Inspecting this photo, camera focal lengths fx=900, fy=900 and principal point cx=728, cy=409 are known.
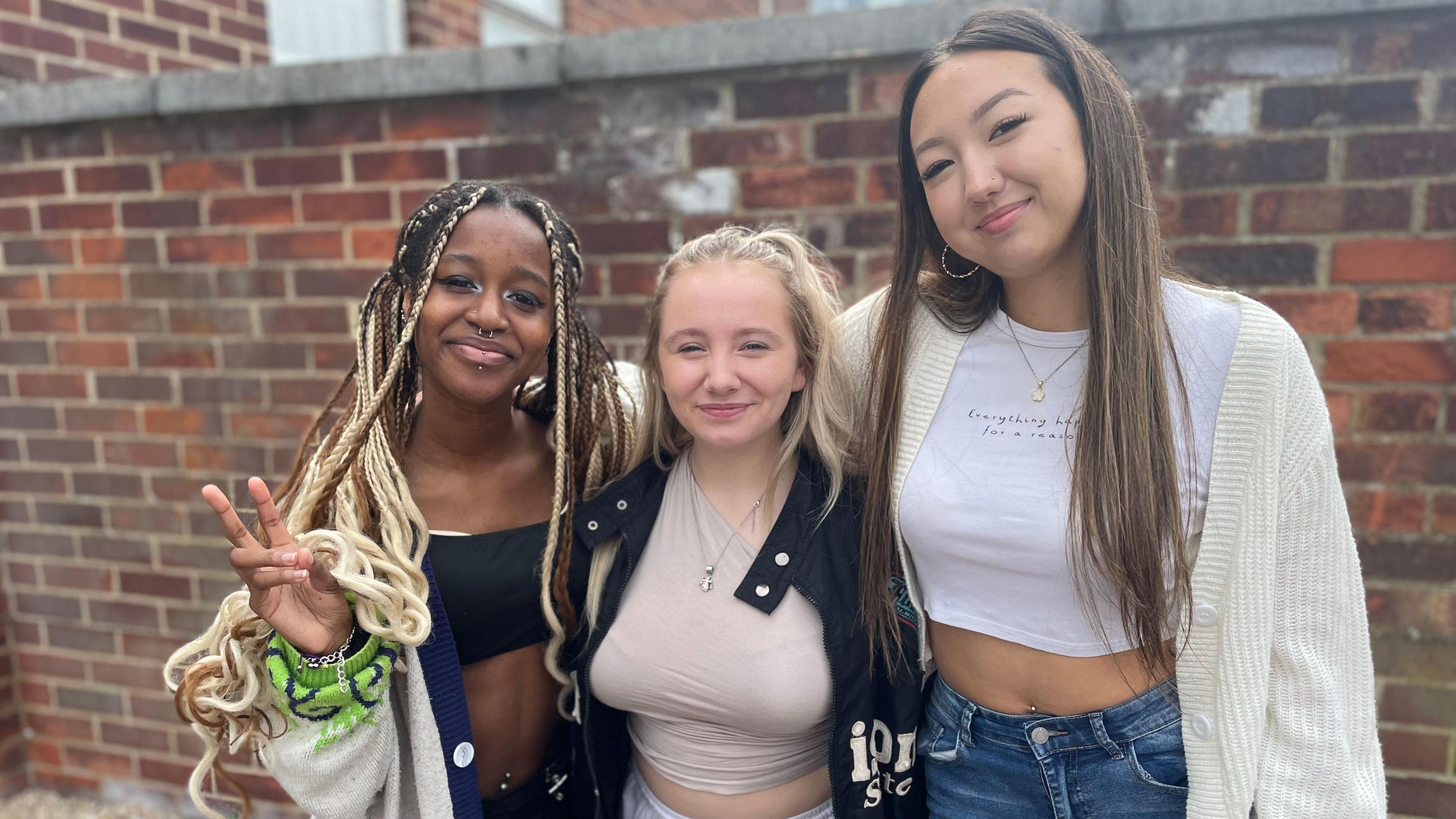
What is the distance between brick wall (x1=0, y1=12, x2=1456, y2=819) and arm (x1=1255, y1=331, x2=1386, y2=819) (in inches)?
37.0

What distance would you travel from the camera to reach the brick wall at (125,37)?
9.96 ft

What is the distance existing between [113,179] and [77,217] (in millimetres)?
198

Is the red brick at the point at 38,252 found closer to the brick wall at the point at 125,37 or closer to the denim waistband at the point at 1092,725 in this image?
the brick wall at the point at 125,37

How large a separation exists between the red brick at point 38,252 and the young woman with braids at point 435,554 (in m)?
1.75

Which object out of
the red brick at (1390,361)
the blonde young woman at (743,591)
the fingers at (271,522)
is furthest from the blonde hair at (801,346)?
the red brick at (1390,361)

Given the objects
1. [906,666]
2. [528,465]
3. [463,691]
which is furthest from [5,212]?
[906,666]

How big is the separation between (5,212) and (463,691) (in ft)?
8.91

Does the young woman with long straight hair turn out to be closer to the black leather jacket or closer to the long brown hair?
the long brown hair

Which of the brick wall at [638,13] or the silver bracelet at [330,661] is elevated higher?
the brick wall at [638,13]

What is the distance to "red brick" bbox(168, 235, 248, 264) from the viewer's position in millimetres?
2959

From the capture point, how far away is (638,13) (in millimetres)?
5891

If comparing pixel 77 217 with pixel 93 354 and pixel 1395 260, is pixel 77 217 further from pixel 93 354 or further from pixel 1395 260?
pixel 1395 260

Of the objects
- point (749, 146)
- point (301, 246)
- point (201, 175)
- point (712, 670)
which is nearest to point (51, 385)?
point (201, 175)

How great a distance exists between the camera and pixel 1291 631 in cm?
148
